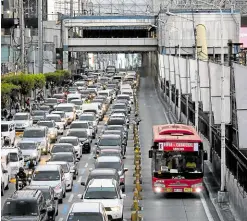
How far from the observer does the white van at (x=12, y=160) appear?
3503 cm

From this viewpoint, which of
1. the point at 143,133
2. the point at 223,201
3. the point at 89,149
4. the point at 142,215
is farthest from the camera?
the point at 143,133

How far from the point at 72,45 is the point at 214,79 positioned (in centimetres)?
8776

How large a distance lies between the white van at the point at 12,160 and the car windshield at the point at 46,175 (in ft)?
12.5

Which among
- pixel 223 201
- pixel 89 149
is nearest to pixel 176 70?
pixel 89 149

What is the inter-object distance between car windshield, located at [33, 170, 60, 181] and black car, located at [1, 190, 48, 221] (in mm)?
6345

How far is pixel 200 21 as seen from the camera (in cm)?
11062

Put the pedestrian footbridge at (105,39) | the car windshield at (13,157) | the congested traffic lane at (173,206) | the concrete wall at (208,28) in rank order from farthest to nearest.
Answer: the pedestrian footbridge at (105,39) < the concrete wall at (208,28) < the car windshield at (13,157) < the congested traffic lane at (173,206)

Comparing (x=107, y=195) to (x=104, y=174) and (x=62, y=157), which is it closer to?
(x=104, y=174)

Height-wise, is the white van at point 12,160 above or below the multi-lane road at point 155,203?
above

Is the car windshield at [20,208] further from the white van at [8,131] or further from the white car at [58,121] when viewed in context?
the white car at [58,121]

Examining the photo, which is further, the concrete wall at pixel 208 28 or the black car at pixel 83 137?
the concrete wall at pixel 208 28

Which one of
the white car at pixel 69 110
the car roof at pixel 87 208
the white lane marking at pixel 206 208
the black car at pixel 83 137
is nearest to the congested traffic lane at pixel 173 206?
the white lane marking at pixel 206 208

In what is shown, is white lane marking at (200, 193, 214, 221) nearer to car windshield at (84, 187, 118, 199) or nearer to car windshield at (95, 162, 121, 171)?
car windshield at (84, 187, 118, 199)

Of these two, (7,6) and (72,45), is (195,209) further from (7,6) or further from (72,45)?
(72,45)
